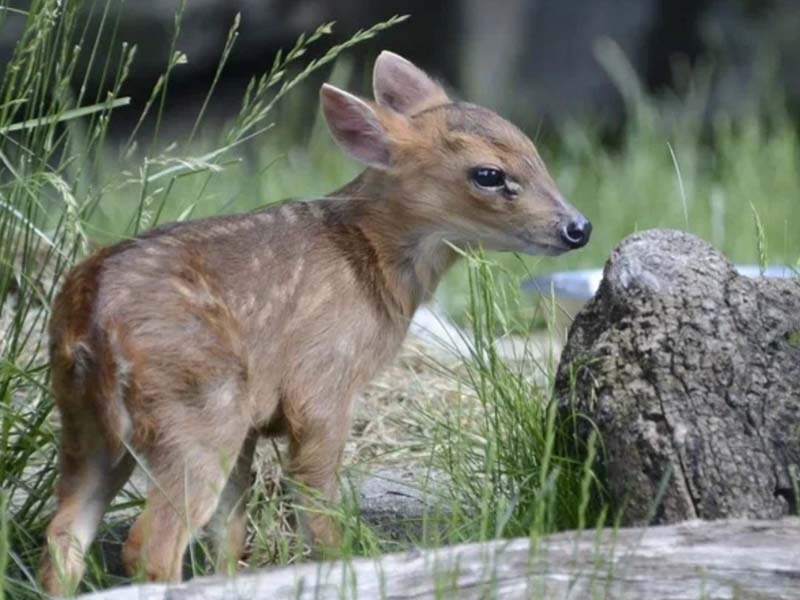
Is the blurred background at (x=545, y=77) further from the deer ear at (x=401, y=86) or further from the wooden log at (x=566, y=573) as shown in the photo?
the wooden log at (x=566, y=573)

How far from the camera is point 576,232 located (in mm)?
4559

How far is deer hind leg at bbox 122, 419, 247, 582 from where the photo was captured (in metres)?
3.72

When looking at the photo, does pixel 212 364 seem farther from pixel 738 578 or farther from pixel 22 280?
pixel 738 578

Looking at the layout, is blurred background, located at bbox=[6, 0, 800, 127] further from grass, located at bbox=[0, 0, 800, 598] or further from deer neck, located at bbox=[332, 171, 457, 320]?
deer neck, located at bbox=[332, 171, 457, 320]

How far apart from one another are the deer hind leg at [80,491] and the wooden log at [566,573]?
0.70 meters

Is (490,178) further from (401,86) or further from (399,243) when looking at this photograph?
(401,86)

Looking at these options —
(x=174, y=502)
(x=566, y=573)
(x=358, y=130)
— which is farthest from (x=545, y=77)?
(x=566, y=573)

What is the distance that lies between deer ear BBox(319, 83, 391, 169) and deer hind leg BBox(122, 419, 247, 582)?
3.60 feet

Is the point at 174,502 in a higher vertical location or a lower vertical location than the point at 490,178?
lower

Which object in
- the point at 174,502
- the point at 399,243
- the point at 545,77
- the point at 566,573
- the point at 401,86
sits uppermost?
the point at 545,77

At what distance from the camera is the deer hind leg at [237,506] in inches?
164

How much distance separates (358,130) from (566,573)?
1.78 meters

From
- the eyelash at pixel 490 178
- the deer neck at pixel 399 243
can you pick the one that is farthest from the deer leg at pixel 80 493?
the eyelash at pixel 490 178

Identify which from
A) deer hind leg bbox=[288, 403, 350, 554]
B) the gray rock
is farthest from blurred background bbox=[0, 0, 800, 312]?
deer hind leg bbox=[288, 403, 350, 554]
